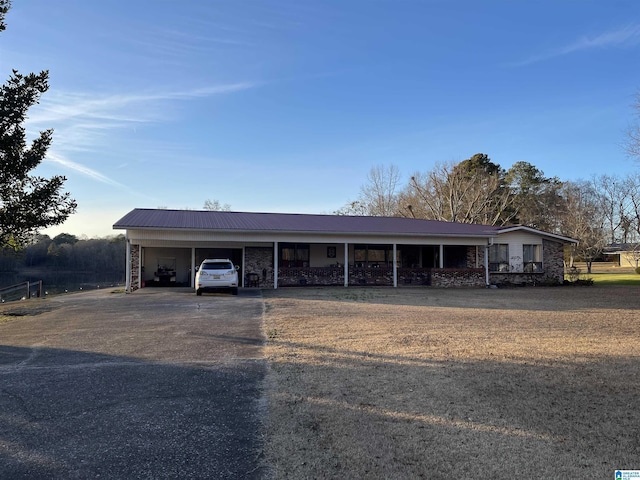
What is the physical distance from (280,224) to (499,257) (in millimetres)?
11975

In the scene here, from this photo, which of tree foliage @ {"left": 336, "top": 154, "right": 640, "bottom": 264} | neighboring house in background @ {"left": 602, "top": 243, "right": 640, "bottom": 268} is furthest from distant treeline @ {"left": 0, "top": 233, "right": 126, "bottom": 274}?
neighboring house in background @ {"left": 602, "top": 243, "right": 640, "bottom": 268}

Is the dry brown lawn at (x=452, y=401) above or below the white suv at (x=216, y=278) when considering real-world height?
below

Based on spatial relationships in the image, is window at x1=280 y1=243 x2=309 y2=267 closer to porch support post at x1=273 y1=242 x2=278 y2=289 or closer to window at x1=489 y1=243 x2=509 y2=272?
porch support post at x1=273 y1=242 x2=278 y2=289

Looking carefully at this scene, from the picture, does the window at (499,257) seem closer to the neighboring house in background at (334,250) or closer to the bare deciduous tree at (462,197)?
the neighboring house in background at (334,250)

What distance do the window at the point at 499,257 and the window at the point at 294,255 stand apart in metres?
9.93

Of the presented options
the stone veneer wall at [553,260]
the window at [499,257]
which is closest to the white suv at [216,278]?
the window at [499,257]

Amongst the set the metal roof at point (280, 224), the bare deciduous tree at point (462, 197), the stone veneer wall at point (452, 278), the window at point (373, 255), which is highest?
the bare deciduous tree at point (462, 197)

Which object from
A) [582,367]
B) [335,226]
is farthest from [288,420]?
[335,226]

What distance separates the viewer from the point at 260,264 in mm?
Result: 20953

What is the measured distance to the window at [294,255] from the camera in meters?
22.4

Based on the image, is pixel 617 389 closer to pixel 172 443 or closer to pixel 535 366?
pixel 535 366

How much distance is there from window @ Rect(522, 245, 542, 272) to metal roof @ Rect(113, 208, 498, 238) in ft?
7.33

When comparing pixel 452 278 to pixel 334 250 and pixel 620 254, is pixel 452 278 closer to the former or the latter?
pixel 334 250

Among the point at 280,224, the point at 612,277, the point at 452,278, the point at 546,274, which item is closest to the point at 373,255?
the point at 452,278
